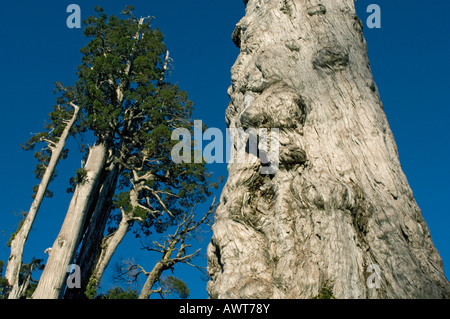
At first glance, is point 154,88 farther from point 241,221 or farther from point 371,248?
point 371,248

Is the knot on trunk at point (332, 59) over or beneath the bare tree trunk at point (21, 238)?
over

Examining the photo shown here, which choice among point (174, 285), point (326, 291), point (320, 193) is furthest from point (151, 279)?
point (326, 291)

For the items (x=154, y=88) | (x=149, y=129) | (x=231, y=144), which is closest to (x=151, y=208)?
(x=149, y=129)

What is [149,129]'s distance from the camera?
1872 cm

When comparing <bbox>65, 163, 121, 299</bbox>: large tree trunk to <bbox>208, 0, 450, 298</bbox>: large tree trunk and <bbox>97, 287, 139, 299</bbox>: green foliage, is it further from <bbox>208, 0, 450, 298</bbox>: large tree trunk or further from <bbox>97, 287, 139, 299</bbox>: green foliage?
<bbox>208, 0, 450, 298</bbox>: large tree trunk

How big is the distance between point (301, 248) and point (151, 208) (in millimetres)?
11016

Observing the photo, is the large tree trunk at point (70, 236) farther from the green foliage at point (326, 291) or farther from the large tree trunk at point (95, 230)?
the green foliage at point (326, 291)

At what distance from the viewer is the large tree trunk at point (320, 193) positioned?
7.42 m

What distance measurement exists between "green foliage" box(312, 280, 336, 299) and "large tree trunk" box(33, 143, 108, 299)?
31.1 feet

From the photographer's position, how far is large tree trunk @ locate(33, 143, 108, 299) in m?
13.9

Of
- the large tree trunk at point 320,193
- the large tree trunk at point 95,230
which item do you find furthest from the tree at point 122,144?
the large tree trunk at point 320,193

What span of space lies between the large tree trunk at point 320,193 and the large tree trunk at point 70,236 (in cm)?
728

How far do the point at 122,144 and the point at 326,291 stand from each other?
43.3 ft

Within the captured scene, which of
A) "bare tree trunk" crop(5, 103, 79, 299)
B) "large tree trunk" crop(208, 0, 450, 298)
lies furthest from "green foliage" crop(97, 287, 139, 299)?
"large tree trunk" crop(208, 0, 450, 298)
